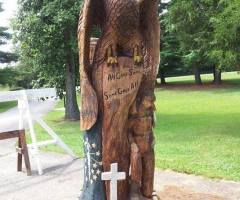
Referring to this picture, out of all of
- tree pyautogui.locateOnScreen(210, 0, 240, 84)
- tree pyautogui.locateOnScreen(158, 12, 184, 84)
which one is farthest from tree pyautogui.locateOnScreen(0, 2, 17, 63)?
tree pyautogui.locateOnScreen(210, 0, 240, 84)

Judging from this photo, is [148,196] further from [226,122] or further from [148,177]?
[226,122]

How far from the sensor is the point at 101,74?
438 cm

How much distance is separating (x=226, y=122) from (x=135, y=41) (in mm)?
10132

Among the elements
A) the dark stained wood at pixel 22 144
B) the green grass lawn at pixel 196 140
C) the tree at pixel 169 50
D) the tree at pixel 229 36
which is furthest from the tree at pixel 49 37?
the tree at pixel 169 50

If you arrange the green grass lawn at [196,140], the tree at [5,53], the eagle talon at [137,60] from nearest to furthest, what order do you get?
the eagle talon at [137,60]
the green grass lawn at [196,140]
the tree at [5,53]

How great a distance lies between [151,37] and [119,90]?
2.16 feet

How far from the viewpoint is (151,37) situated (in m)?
4.49

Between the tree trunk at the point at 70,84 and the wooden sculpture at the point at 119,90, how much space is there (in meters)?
9.99

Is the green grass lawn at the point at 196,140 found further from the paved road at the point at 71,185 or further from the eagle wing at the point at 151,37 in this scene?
the eagle wing at the point at 151,37

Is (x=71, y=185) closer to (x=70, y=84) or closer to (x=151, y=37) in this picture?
(x=151, y=37)

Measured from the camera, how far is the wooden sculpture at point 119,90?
431 cm

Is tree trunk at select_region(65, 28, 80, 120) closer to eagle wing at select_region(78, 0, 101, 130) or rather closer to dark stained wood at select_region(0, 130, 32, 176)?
dark stained wood at select_region(0, 130, 32, 176)

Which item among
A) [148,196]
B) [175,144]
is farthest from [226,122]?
[148,196]

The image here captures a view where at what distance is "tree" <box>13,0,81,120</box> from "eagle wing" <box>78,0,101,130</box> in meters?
9.56
